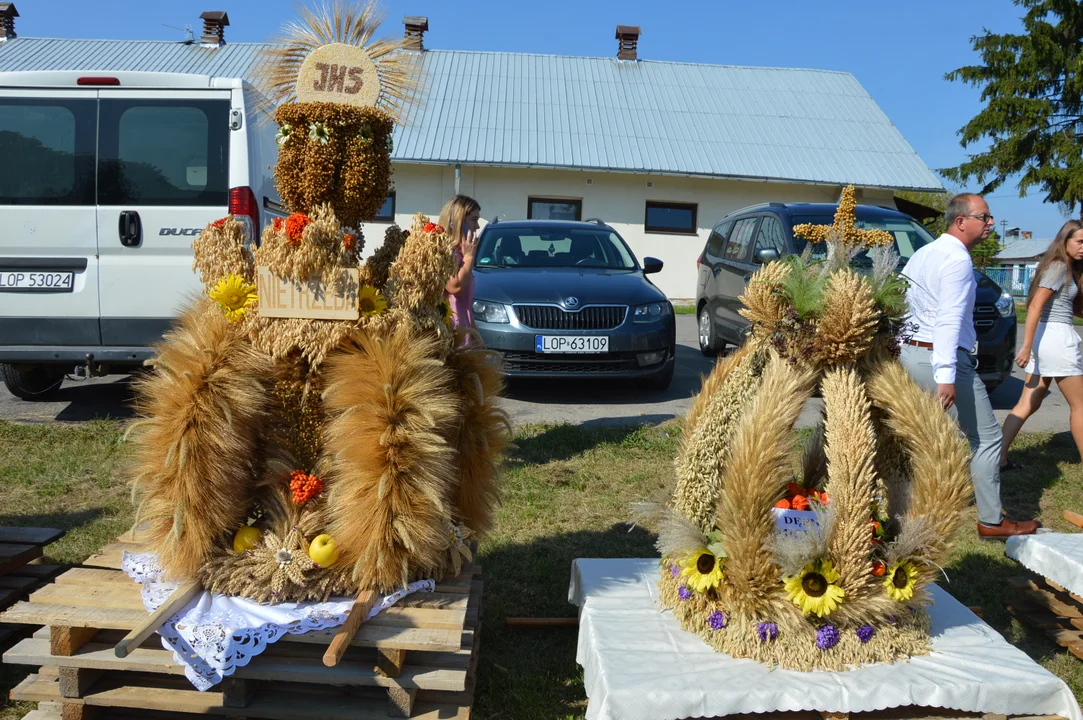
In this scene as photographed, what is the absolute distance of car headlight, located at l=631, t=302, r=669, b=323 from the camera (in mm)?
7434

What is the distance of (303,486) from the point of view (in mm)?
2635

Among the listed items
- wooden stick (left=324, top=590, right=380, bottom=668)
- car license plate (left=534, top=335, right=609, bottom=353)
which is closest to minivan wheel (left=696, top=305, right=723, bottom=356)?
car license plate (left=534, top=335, right=609, bottom=353)

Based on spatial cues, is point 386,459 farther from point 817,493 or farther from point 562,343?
point 562,343

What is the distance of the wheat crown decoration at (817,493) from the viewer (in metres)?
2.48

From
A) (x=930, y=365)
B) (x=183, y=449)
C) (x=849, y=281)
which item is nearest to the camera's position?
(x=183, y=449)

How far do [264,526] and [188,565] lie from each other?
246 millimetres

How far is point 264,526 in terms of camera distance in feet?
8.73

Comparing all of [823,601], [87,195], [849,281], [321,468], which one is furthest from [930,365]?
[87,195]

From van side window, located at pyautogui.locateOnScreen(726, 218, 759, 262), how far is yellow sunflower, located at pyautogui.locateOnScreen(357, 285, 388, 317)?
7.36 metres

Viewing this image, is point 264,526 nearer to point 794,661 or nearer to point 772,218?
point 794,661

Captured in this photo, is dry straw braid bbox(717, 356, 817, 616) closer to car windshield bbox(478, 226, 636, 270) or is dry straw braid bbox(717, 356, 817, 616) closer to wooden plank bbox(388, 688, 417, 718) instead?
wooden plank bbox(388, 688, 417, 718)

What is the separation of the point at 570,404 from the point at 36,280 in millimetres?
4317

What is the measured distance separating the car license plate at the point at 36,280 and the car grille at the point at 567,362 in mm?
3343

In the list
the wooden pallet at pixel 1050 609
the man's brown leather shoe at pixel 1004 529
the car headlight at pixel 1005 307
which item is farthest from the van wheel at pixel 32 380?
the car headlight at pixel 1005 307
